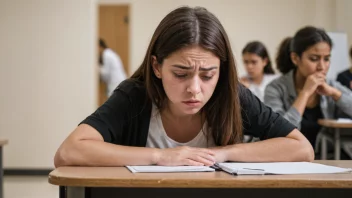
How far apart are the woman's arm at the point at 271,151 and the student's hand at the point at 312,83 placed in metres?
1.12

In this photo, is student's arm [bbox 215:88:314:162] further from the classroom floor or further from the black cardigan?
the classroom floor

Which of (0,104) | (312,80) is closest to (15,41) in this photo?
(0,104)

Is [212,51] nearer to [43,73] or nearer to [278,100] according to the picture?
[278,100]

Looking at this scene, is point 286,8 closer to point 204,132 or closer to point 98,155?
point 204,132

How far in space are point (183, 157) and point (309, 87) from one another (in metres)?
1.57

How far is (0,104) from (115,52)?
142 inches

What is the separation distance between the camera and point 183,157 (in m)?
1.44

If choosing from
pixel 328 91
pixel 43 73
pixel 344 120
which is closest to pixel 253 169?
pixel 328 91

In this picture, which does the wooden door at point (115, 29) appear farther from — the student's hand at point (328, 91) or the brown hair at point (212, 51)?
the brown hair at point (212, 51)

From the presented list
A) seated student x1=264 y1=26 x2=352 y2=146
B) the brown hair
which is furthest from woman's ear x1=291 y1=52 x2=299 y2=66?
the brown hair

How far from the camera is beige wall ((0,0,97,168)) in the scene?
488 cm

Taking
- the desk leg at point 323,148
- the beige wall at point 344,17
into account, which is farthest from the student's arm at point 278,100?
the beige wall at point 344,17

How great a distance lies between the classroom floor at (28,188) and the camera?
395 cm

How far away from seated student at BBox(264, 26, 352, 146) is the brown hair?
1111 millimetres
